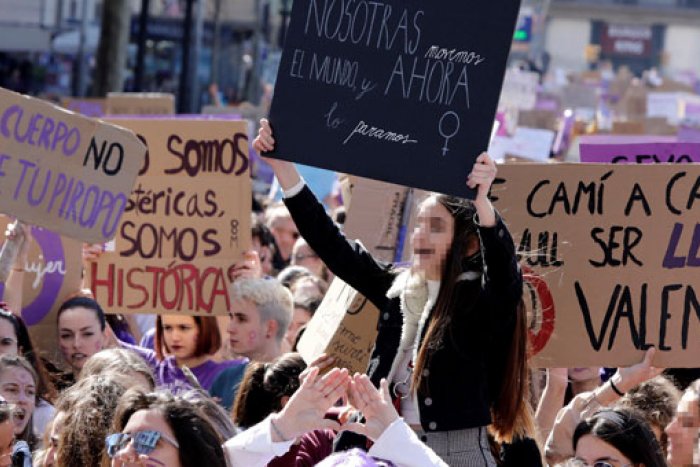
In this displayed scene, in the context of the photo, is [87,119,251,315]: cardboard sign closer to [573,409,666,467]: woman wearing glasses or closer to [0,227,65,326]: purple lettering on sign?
[0,227,65,326]: purple lettering on sign

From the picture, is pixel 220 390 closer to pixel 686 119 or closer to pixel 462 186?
pixel 462 186

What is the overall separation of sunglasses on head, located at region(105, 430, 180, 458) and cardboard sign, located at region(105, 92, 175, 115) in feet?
32.7

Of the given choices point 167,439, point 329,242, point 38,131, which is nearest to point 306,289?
point 38,131

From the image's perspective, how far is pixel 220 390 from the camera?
698 centimetres

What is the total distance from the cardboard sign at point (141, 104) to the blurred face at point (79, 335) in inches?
274

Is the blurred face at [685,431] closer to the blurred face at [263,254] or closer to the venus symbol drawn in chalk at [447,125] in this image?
the venus symbol drawn in chalk at [447,125]

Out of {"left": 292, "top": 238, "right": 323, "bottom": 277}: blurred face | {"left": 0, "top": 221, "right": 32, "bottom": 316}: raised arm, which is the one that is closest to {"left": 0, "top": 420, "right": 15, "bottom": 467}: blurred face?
{"left": 0, "top": 221, "right": 32, "bottom": 316}: raised arm

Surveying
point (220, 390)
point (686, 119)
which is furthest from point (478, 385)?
point (686, 119)

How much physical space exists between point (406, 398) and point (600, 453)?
0.59m

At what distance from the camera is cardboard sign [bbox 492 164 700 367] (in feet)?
19.6

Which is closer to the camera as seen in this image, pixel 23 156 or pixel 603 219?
pixel 603 219

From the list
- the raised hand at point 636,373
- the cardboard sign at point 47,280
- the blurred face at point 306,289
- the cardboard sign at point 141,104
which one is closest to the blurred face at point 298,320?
the blurred face at point 306,289

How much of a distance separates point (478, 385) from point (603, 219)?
1420mm

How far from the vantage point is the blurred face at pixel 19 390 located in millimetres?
6055
